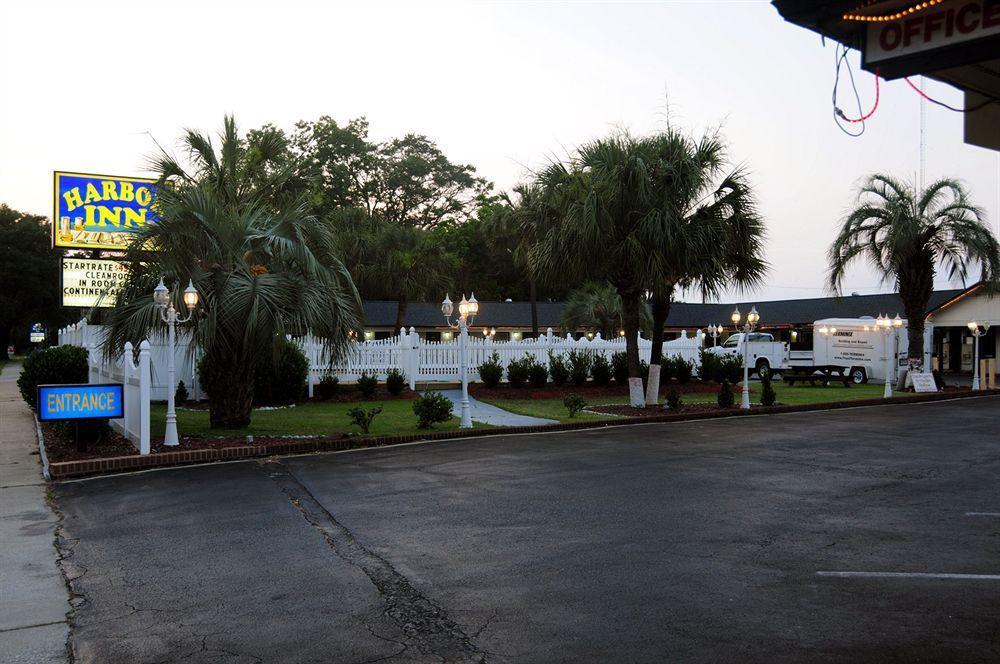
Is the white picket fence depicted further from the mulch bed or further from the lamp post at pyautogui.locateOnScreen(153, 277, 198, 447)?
the lamp post at pyautogui.locateOnScreen(153, 277, 198, 447)

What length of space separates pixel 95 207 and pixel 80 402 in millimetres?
17519

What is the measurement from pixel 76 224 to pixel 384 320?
2651 cm

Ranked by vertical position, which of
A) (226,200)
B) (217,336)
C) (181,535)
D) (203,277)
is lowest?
(181,535)

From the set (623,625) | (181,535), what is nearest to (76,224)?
(181,535)

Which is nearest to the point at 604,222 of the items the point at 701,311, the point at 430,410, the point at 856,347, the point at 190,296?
the point at 430,410

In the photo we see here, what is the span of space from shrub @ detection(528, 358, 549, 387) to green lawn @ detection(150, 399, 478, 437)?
6039 mm

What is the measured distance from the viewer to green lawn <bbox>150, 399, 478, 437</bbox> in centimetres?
1616

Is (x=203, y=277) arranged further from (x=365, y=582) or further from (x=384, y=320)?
(x=384, y=320)

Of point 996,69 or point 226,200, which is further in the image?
point 226,200

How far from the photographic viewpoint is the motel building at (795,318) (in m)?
40.3

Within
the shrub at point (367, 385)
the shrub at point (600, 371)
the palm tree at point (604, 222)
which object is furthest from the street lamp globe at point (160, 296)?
the shrub at point (600, 371)

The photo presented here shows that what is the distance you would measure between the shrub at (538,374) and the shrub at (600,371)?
1.76 meters

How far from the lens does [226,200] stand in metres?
18.1

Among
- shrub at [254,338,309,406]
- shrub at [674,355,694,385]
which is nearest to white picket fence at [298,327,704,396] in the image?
shrub at [674,355,694,385]
